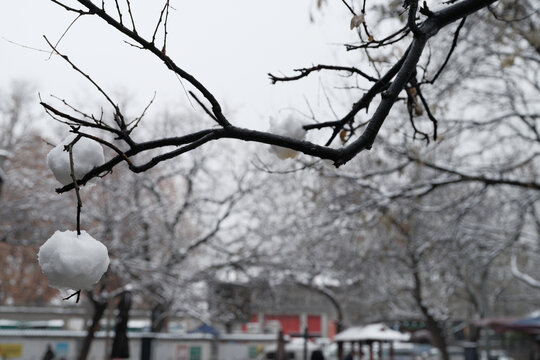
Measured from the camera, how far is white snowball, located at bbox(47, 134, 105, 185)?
167 centimetres

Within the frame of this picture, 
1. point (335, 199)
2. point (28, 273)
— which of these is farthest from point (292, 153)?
point (28, 273)

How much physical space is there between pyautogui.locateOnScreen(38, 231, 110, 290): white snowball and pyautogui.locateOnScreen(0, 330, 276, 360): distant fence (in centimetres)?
1440

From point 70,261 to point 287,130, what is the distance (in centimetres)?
102

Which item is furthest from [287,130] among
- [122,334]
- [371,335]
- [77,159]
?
[371,335]

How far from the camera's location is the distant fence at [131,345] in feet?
53.0

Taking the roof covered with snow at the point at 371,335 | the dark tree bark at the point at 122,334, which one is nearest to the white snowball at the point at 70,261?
the dark tree bark at the point at 122,334

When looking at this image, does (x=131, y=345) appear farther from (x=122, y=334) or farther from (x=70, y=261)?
(x=70, y=261)

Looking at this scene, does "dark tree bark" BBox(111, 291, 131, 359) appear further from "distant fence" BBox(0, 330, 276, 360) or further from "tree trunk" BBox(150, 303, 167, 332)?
"tree trunk" BBox(150, 303, 167, 332)

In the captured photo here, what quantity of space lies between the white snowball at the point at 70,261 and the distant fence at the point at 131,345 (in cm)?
1440

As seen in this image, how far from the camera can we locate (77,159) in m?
1.67

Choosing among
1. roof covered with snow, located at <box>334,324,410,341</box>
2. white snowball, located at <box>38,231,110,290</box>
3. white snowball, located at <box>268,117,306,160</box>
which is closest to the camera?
white snowball, located at <box>38,231,110,290</box>

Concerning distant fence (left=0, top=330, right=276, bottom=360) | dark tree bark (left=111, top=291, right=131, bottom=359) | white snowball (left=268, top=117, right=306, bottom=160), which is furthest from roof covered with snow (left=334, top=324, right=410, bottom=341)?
white snowball (left=268, top=117, right=306, bottom=160)

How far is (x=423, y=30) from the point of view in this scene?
201cm

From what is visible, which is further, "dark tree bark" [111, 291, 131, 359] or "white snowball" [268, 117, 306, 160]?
"dark tree bark" [111, 291, 131, 359]
